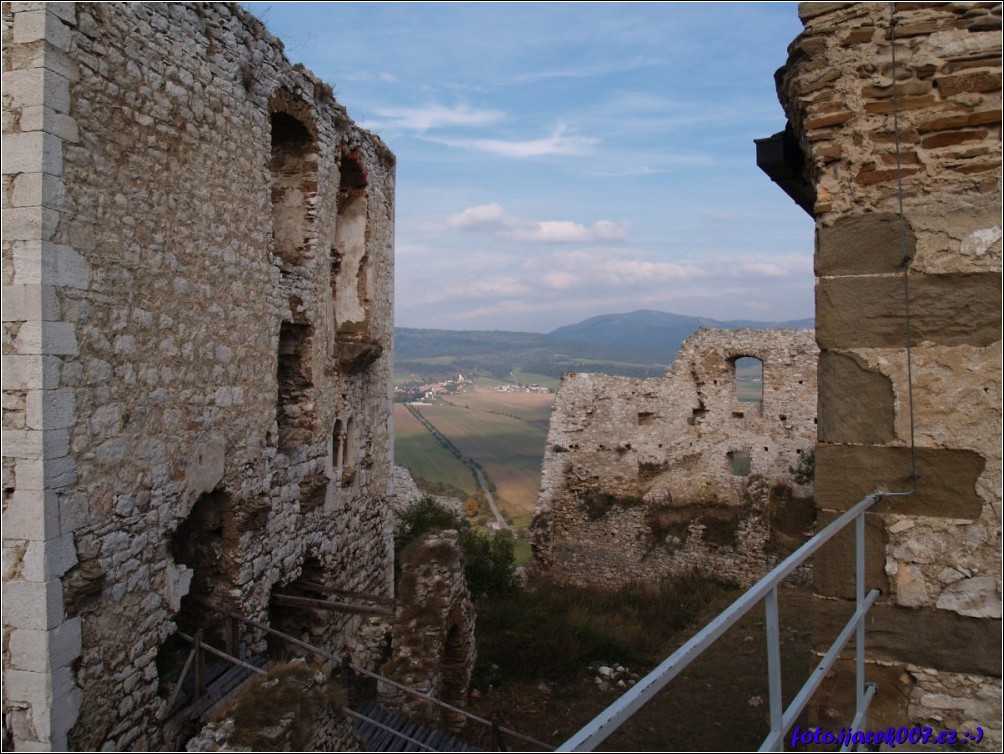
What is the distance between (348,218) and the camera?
9945 mm

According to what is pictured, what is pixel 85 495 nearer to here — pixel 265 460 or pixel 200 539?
pixel 200 539

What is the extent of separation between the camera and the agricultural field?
39844 millimetres

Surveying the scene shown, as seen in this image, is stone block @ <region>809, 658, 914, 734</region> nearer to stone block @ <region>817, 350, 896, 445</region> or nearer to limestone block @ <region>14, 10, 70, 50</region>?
stone block @ <region>817, 350, 896, 445</region>

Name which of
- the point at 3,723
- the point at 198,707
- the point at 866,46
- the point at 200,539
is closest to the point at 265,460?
the point at 200,539

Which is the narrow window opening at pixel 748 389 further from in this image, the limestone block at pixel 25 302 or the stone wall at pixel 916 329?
the limestone block at pixel 25 302

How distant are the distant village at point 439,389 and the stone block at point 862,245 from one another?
66.8m

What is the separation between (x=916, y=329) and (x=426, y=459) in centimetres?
4227

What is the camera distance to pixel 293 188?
27.8 ft

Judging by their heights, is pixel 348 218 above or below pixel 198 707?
above

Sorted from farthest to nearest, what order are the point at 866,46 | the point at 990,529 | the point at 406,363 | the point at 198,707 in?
the point at 406,363 < the point at 198,707 < the point at 866,46 < the point at 990,529

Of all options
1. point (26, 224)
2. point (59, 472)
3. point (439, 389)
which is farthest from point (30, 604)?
point (439, 389)

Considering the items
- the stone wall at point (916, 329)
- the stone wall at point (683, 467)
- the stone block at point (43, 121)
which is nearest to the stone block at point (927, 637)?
the stone wall at point (916, 329)

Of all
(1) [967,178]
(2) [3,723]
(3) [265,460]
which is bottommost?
(2) [3,723]

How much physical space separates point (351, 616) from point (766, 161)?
7604 millimetres
